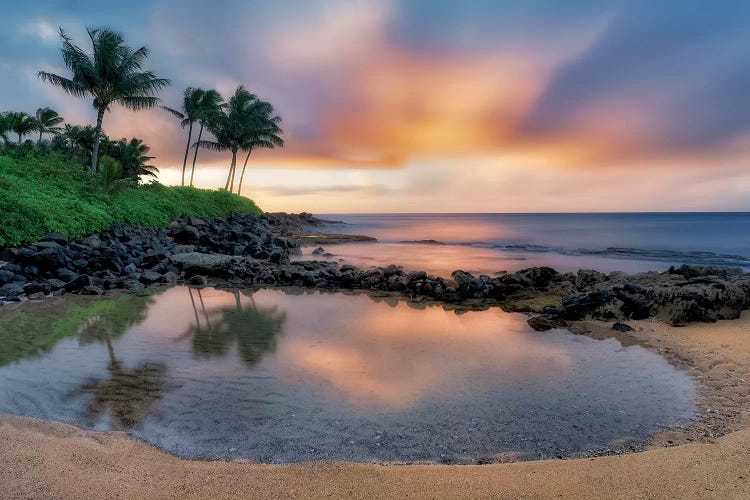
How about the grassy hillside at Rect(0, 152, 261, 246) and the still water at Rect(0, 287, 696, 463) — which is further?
the grassy hillside at Rect(0, 152, 261, 246)

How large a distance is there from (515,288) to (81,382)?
12458 mm

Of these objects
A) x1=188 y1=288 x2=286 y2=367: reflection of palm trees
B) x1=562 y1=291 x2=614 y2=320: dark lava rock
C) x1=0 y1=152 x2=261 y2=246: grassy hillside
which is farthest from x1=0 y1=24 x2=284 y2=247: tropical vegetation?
x1=562 y1=291 x2=614 y2=320: dark lava rock

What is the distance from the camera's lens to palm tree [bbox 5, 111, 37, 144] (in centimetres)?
5038

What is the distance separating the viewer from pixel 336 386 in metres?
6.21

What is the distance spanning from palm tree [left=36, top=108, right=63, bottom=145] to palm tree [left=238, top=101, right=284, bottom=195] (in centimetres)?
2514

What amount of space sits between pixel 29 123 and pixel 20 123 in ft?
3.41

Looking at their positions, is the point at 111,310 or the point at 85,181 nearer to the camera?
the point at 111,310

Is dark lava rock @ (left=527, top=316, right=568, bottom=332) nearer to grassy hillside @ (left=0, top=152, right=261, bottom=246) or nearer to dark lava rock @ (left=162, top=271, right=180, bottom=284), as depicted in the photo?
dark lava rock @ (left=162, top=271, right=180, bottom=284)

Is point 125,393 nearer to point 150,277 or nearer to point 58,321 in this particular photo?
point 58,321

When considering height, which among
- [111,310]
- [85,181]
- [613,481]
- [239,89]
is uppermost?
[239,89]

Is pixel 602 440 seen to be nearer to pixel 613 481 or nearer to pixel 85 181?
pixel 613 481

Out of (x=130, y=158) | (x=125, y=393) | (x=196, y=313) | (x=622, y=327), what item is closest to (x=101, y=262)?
(x=196, y=313)

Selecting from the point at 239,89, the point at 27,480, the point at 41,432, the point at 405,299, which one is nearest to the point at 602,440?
the point at 27,480

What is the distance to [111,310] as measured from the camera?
11.1 m
